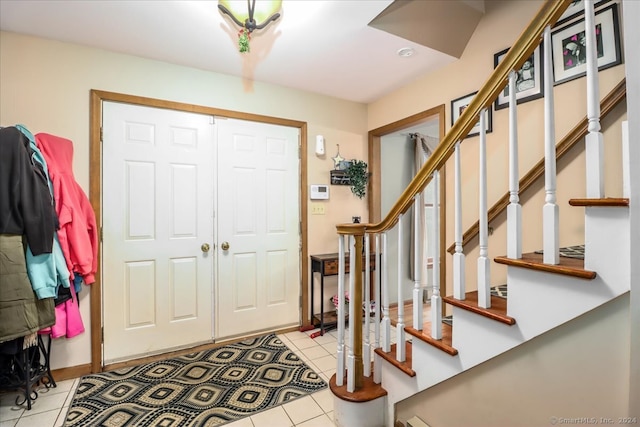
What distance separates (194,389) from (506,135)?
285 cm

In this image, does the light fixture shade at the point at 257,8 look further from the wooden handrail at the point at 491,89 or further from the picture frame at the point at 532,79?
the picture frame at the point at 532,79

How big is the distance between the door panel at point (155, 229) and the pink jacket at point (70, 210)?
0.15 m

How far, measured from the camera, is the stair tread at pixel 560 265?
0.89m

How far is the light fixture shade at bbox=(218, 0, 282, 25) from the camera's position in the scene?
154cm

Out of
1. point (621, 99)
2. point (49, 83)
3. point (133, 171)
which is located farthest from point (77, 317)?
point (621, 99)

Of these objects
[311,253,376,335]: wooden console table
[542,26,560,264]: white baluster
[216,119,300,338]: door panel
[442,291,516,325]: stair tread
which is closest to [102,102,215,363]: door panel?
A: [216,119,300,338]: door panel

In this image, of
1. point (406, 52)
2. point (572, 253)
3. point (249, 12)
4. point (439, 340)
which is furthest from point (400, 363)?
point (406, 52)

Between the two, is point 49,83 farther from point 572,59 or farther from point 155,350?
point 572,59

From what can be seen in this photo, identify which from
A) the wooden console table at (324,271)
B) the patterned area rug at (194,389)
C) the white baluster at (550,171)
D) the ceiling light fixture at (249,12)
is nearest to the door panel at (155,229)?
the patterned area rug at (194,389)

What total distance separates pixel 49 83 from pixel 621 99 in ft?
11.6

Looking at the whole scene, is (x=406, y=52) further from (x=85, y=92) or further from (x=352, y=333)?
(x=85, y=92)

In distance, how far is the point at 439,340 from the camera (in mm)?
1343

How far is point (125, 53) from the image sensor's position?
2281 millimetres

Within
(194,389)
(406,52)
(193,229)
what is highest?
(406,52)
